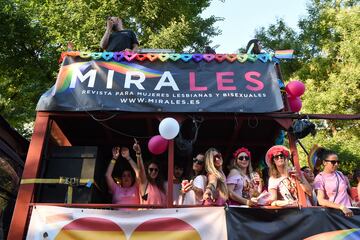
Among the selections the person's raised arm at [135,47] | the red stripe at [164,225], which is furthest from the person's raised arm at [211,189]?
the person's raised arm at [135,47]

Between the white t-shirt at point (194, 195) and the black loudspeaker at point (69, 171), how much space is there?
1.38 metres

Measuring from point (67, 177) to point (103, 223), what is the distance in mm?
1014

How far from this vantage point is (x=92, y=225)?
5.01 metres

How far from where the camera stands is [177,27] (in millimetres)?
13789

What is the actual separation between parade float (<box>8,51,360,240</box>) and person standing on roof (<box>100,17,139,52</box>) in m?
0.66

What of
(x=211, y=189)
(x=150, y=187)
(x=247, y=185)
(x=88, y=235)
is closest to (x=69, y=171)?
(x=88, y=235)

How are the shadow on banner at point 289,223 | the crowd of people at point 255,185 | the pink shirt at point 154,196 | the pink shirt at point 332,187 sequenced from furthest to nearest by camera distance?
1. the pink shirt at point 154,196
2. the pink shirt at point 332,187
3. the crowd of people at point 255,185
4. the shadow on banner at point 289,223

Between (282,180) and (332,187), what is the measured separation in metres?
0.70

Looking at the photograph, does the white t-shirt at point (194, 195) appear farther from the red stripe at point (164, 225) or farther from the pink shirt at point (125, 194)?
the pink shirt at point (125, 194)

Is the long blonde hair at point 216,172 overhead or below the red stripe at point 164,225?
overhead

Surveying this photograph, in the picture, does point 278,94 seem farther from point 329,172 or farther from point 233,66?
point 329,172

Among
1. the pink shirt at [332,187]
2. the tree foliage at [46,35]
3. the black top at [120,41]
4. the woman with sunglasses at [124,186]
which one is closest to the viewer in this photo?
the pink shirt at [332,187]

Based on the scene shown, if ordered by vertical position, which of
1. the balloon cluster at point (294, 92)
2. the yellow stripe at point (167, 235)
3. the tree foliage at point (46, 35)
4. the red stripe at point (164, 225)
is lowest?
the yellow stripe at point (167, 235)

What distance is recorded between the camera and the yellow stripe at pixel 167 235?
493 cm
